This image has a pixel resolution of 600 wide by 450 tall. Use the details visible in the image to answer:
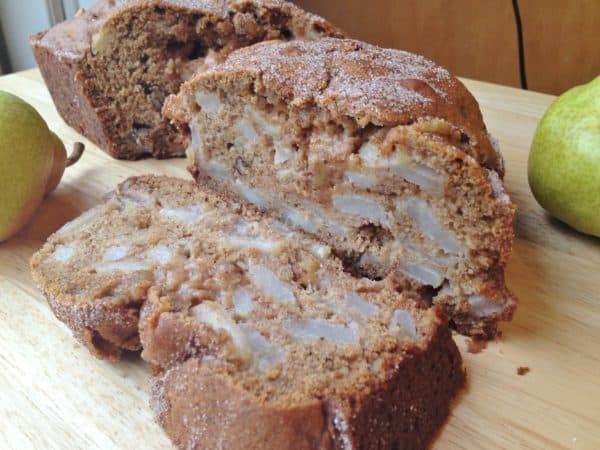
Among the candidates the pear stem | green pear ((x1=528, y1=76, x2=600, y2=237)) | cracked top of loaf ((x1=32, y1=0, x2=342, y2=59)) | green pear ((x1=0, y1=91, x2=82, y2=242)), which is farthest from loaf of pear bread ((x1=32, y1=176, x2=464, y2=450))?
cracked top of loaf ((x1=32, y1=0, x2=342, y2=59))

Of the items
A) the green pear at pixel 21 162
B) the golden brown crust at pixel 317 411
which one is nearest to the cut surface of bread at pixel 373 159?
the golden brown crust at pixel 317 411

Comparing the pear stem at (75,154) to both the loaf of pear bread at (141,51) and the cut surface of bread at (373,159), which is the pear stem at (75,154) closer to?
the loaf of pear bread at (141,51)

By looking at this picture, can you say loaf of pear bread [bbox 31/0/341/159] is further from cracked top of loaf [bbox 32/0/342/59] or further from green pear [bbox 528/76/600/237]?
green pear [bbox 528/76/600/237]

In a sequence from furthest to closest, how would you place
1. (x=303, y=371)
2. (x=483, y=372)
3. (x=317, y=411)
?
(x=483, y=372), (x=303, y=371), (x=317, y=411)

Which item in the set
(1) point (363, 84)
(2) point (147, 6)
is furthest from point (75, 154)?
(1) point (363, 84)

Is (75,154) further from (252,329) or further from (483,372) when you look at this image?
(483,372)

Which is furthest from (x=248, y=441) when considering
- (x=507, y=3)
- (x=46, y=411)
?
(x=507, y=3)

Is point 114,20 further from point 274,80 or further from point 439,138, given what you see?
point 439,138
